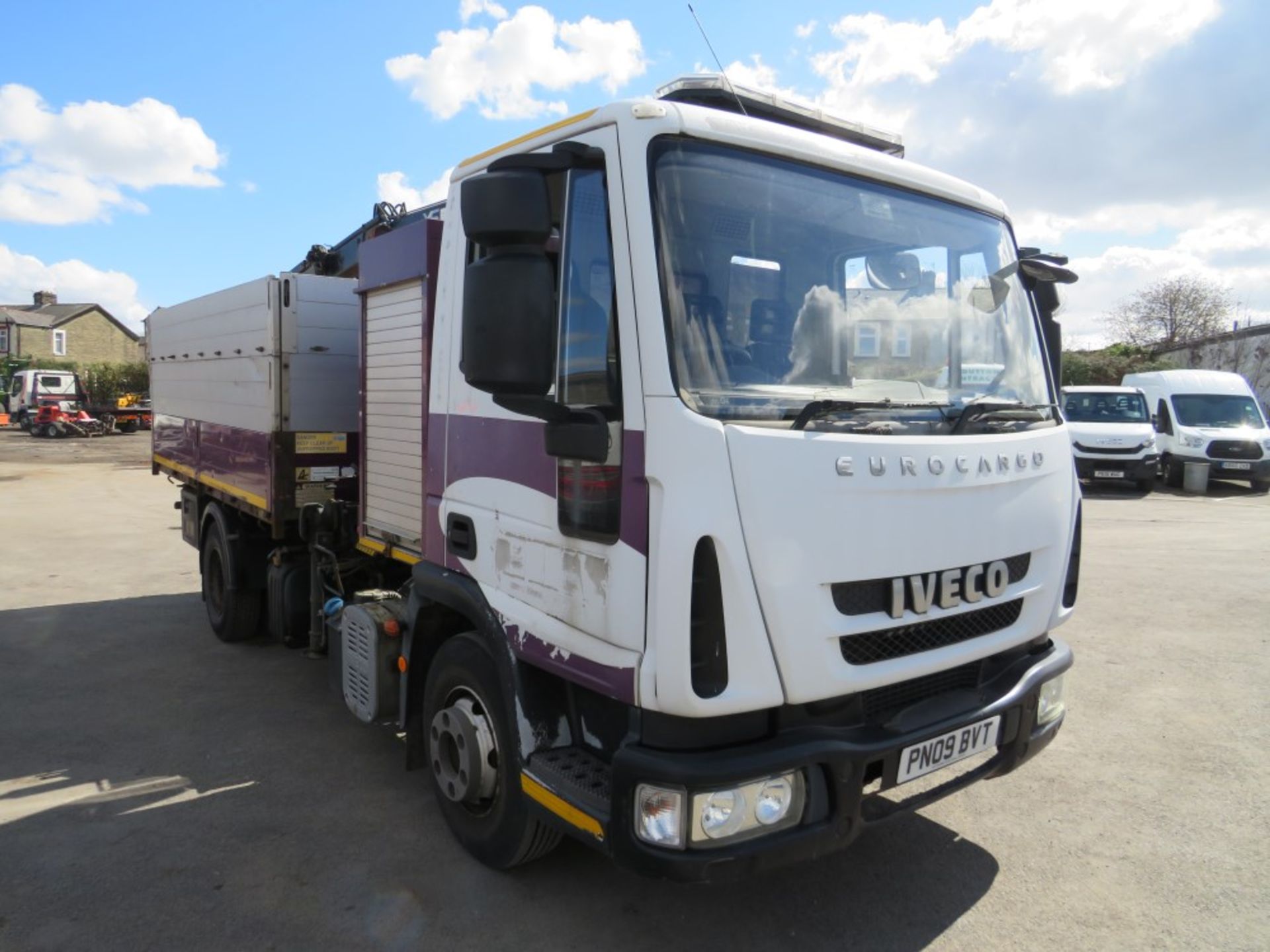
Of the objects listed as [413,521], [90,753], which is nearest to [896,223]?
[413,521]

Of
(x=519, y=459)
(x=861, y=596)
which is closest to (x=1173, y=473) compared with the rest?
(x=861, y=596)

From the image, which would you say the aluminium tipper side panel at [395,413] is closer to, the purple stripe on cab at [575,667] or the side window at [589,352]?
the purple stripe on cab at [575,667]

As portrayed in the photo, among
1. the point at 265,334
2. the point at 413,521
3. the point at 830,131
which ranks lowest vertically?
the point at 413,521

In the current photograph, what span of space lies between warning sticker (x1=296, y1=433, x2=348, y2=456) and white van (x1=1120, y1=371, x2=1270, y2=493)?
56.4 ft

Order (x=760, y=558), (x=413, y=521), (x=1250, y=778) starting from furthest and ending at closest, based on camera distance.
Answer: (x=1250, y=778) → (x=413, y=521) → (x=760, y=558)

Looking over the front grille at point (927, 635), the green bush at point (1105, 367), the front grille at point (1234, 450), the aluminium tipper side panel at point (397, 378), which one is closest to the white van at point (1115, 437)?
the front grille at point (1234, 450)

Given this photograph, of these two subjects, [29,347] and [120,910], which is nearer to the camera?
[120,910]

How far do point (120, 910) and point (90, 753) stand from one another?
1.72 m

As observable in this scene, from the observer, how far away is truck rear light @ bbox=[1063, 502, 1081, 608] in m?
3.43

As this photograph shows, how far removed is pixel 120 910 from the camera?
3.22 meters

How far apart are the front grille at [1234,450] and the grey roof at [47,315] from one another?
57.9 meters

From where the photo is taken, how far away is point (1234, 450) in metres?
16.8

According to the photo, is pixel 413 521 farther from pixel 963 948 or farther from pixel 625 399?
pixel 963 948

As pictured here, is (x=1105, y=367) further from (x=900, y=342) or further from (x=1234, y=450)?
(x=900, y=342)
